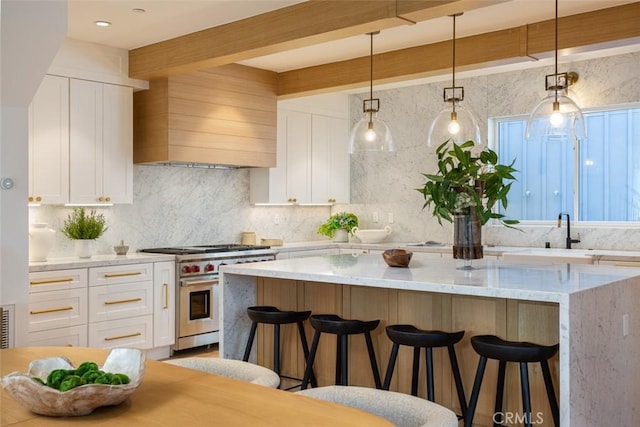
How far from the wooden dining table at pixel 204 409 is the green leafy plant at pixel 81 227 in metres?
3.52

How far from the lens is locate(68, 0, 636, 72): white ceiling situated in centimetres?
439

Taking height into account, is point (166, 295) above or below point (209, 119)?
below

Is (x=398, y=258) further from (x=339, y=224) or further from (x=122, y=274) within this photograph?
(x=339, y=224)

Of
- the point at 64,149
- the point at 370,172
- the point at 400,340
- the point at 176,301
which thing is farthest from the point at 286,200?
the point at 400,340

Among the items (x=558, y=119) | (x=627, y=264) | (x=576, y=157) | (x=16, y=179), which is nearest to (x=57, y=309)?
(x=16, y=179)

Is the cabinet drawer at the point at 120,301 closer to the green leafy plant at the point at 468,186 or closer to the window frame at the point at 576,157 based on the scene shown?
the green leafy plant at the point at 468,186

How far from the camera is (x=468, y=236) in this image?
372 cm

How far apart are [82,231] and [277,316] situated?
2362mm

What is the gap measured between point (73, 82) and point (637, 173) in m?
4.94

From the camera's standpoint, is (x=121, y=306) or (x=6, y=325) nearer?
(x=6, y=325)

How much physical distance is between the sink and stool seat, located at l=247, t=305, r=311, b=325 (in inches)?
83.5

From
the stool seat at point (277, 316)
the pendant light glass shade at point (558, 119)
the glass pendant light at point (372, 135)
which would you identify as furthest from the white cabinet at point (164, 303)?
the pendant light glass shade at point (558, 119)

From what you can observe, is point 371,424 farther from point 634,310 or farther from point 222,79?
point 222,79

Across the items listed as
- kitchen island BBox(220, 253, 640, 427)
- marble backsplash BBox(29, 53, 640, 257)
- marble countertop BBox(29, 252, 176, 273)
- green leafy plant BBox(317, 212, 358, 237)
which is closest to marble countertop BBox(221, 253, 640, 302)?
kitchen island BBox(220, 253, 640, 427)
